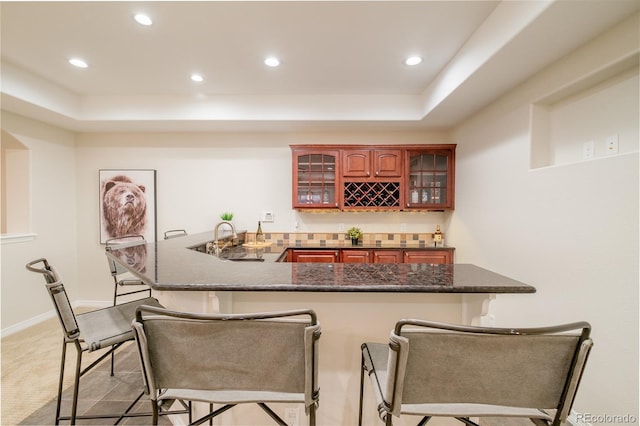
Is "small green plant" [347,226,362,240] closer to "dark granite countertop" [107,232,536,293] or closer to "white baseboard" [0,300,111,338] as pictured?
"dark granite countertop" [107,232,536,293]

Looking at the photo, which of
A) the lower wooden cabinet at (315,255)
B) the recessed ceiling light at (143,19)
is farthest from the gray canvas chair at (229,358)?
the lower wooden cabinet at (315,255)

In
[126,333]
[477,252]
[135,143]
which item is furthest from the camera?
[135,143]

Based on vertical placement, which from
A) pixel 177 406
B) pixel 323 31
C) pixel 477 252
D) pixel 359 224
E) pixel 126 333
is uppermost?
pixel 323 31

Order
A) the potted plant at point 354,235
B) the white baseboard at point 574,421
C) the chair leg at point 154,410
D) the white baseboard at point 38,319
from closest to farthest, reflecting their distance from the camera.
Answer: the chair leg at point 154,410 < the white baseboard at point 574,421 < the white baseboard at point 38,319 < the potted plant at point 354,235

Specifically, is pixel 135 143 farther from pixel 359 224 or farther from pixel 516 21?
pixel 516 21

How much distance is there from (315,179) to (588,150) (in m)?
2.69

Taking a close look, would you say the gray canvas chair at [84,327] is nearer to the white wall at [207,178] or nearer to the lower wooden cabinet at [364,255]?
the lower wooden cabinet at [364,255]

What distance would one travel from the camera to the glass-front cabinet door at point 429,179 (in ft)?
12.3

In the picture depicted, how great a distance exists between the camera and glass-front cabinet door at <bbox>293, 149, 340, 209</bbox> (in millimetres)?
3766

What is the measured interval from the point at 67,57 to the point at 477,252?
4511 mm

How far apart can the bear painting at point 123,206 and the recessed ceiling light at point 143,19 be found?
8.17 feet

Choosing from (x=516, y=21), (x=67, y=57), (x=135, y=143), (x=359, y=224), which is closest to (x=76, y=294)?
(x=135, y=143)

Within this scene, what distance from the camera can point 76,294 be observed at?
3996mm

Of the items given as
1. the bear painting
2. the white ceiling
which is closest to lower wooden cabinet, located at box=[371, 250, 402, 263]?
the white ceiling
